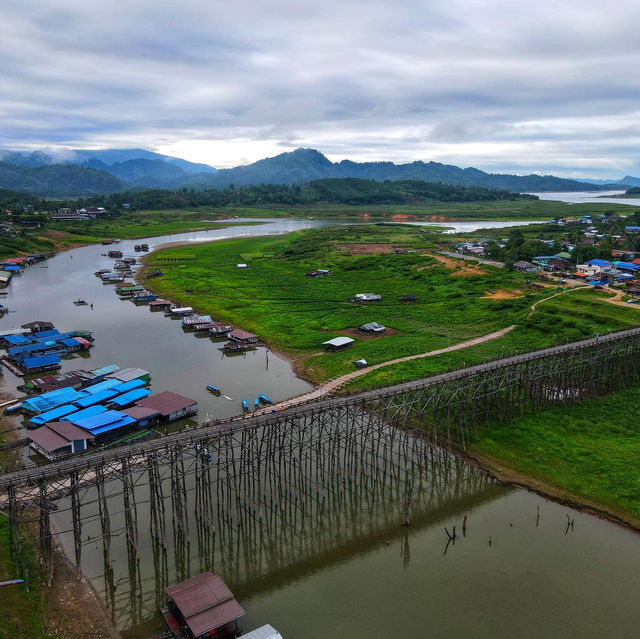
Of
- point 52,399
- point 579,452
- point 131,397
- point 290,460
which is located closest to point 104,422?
point 131,397

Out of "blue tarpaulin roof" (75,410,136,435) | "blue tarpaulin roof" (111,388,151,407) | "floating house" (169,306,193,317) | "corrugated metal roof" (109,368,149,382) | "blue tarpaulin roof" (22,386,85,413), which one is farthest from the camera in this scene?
"floating house" (169,306,193,317)

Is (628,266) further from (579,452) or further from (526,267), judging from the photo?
(579,452)

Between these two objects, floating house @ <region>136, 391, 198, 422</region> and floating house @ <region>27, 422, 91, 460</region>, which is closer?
floating house @ <region>27, 422, 91, 460</region>

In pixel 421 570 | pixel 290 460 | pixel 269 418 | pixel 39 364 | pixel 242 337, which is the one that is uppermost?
pixel 269 418

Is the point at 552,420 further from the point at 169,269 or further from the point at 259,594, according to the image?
the point at 169,269

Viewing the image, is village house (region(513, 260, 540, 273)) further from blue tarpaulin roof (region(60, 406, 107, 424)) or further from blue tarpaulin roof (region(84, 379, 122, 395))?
blue tarpaulin roof (region(60, 406, 107, 424))

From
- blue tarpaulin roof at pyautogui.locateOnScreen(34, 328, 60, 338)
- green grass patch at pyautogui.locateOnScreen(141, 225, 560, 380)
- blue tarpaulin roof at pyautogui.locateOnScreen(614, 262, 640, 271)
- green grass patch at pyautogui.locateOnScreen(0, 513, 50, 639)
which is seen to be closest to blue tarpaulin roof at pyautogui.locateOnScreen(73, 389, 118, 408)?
green grass patch at pyautogui.locateOnScreen(0, 513, 50, 639)

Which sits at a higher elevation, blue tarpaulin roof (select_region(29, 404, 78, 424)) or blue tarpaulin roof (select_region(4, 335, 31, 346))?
blue tarpaulin roof (select_region(4, 335, 31, 346))
